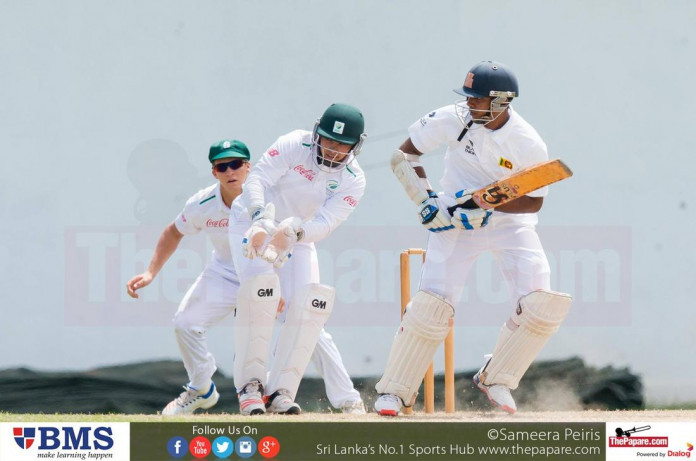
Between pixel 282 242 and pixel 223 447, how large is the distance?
1.16 m

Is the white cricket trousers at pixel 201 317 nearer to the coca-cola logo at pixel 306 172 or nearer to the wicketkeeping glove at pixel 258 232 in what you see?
the coca-cola logo at pixel 306 172

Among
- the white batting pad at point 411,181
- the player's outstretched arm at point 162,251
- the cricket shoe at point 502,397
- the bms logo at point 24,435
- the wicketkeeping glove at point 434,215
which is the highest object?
the white batting pad at point 411,181

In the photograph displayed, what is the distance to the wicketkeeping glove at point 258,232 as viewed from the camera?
234 inches

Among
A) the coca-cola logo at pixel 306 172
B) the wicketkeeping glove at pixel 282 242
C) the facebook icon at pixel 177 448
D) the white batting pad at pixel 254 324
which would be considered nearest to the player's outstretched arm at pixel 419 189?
the coca-cola logo at pixel 306 172

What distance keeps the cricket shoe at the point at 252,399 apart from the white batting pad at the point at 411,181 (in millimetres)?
1224

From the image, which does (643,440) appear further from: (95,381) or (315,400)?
(95,381)

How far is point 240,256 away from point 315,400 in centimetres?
175

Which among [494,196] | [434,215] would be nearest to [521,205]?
[494,196]

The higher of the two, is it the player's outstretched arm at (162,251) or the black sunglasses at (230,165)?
the black sunglasses at (230,165)

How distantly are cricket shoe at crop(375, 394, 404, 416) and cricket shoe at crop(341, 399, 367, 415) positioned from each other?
69 centimetres

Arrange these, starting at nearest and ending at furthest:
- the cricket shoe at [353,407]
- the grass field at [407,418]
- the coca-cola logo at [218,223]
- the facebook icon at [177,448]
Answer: the facebook icon at [177,448] < the grass field at [407,418] < the cricket shoe at [353,407] < the coca-cola logo at [218,223]

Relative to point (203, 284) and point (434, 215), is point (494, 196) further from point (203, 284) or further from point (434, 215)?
point (203, 284)

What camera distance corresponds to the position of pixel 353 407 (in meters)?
6.79

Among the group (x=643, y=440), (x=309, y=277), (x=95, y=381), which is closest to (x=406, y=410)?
(x=309, y=277)
